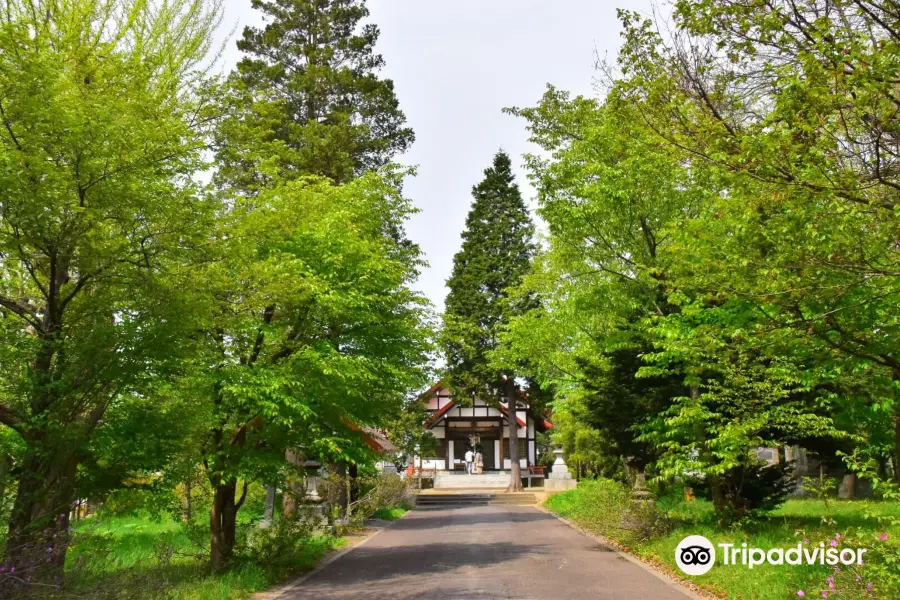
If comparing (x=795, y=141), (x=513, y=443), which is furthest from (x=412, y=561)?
(x=513, y=443)

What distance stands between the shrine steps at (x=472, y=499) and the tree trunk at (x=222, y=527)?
20719mm

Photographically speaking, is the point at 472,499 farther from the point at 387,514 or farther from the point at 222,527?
the point at 222,527

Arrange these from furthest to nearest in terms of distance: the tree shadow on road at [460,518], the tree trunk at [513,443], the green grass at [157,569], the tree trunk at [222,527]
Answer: the tree trunk at [513,443]
the tree shadow on road at [460,518]
the tree trunk at [222,527]
the green grass at [157,569]

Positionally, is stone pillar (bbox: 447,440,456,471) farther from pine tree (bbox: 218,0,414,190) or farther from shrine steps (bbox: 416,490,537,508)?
pine tree (bbox: 218,0,414,190)

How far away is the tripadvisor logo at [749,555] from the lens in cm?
834

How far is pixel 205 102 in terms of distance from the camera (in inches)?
376

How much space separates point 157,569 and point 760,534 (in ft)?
30.8

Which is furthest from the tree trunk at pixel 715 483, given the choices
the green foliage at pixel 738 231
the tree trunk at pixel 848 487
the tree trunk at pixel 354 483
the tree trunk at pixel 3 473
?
the tree trunk at pixel 354 483

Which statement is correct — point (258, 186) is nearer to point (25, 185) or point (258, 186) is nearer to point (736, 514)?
point (25, 185)

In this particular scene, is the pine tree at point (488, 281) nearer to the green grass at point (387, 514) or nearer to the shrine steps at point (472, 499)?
the shrine steps at point (472, 499)

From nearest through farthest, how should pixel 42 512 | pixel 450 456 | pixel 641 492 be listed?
pixel 42 512
pixel 641 492
pixel 450 456

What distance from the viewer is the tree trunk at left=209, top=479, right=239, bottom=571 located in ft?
38.4

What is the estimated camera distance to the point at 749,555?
10680mm

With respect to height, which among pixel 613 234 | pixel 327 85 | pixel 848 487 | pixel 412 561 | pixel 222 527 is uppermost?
pixel 327 85
